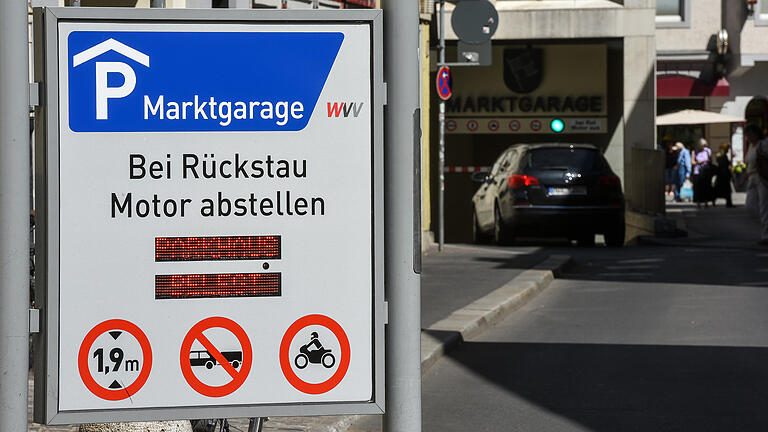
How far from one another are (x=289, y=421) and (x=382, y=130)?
306 cm

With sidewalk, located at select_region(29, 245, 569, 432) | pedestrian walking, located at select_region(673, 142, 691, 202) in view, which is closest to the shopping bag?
pedestrian walking, located at select_region(673, 142, 691, 202)

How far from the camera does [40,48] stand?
3.84 metres

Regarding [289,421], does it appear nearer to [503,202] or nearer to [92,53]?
[92,53]

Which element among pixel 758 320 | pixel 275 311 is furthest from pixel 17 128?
pixel 758 320

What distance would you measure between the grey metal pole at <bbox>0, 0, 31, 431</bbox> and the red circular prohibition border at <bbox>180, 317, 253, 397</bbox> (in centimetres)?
42

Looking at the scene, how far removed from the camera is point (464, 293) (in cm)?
1344

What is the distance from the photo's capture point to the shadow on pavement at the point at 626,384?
24.1 feet

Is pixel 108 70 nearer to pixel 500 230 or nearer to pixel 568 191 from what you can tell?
pixel 568 191

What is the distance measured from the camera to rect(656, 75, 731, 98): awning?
46.8 metres

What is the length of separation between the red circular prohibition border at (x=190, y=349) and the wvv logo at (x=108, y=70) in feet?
1.98

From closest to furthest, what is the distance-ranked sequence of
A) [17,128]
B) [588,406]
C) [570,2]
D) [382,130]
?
[17,128], [382,130], [588,406], [570,2]

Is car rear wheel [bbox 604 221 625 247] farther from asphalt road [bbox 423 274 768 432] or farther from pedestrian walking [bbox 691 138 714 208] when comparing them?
pedestrian walking [bbox 691 138 714 208]

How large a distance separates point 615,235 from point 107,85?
1877 cm

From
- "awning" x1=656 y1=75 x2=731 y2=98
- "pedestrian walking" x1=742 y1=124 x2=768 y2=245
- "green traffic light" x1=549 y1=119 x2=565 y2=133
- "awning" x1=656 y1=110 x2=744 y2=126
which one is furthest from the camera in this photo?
"awning" x1=656 y1=75 x2=731 y2=98
